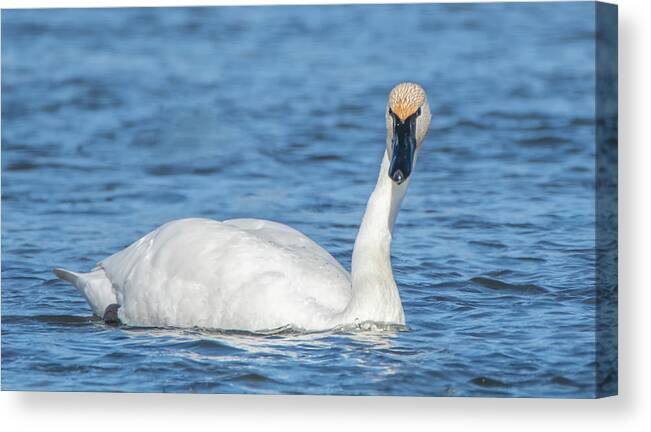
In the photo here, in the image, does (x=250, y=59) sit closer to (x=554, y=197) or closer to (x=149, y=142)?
(x=149, y=142)

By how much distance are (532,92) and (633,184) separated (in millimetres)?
4137

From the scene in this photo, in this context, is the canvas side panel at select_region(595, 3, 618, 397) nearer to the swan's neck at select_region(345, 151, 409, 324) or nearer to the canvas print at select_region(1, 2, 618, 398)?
the canvas print at select_region(1, 2, 618, 398)

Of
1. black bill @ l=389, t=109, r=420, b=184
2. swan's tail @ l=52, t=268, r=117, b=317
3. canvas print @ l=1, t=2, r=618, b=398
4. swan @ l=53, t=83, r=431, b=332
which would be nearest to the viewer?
black bill @ l=389, t=109, r=420, b=184

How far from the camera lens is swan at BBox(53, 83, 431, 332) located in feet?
33.4

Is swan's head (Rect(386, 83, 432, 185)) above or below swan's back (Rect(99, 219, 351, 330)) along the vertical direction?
above

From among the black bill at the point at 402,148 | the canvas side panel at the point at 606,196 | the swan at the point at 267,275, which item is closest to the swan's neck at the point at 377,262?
the swan at the point at 267,275

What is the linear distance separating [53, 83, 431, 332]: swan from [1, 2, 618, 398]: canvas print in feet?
0.05

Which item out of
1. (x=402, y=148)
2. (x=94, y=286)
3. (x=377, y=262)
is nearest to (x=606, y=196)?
(x=402, y=148)

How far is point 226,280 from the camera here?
34.2 feet

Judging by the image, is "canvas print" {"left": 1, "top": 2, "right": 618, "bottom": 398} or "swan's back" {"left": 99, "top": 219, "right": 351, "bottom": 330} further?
"swan's back" {"left": 99, "top": 219, "right": 351, "bottom": 330}

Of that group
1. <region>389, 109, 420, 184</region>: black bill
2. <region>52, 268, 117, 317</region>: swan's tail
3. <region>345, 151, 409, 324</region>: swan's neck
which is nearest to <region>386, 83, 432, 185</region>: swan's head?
<region>389, 109, 420, 184</region>: black bill

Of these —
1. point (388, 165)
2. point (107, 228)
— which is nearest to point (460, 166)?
point (107, 228)

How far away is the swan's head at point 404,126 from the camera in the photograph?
31.9 feet

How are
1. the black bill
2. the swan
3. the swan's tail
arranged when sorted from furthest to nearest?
the swan's tail, the swan, the black bill
